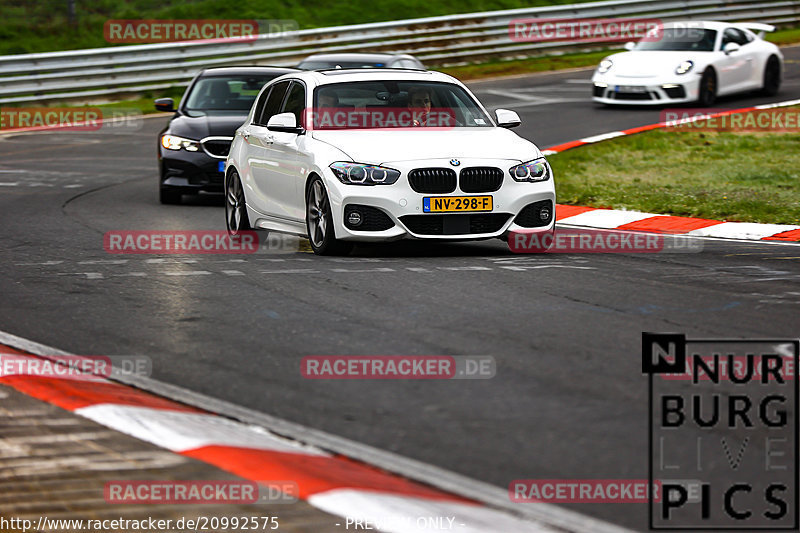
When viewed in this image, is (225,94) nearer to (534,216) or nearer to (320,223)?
(320,223)

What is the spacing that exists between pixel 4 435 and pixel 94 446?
1.61ft

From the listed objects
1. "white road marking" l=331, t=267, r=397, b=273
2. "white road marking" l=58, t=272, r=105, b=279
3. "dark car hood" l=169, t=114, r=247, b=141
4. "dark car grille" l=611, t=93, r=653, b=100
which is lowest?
"white road marking" l=331, t=267, r=397, b=273

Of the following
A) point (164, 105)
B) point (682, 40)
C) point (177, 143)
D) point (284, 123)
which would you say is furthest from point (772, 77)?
point (284, 123)

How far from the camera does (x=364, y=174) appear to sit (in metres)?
10.4

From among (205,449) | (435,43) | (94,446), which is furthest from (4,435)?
(435,43)

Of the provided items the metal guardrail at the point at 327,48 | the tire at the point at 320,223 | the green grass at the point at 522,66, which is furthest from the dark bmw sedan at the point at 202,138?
the green grass at the point at 522,66

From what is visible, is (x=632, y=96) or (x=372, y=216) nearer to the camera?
(x=372, y=216)

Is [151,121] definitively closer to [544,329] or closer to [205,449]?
[544,329]

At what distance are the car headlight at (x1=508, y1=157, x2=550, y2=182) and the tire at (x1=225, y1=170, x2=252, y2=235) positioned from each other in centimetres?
294

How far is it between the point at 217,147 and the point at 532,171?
560 centimetres

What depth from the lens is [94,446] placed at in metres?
5.36

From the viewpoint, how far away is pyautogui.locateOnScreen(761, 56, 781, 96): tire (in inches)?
988

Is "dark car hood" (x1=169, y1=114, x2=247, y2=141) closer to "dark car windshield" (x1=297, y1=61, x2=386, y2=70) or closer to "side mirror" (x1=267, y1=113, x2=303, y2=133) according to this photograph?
"side mirror" (x1=267, y1=113, x2=303, y2=133)

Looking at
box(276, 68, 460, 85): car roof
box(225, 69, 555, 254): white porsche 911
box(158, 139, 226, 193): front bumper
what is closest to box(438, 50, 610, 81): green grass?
box(158, 139, 226, 193): front bumper
